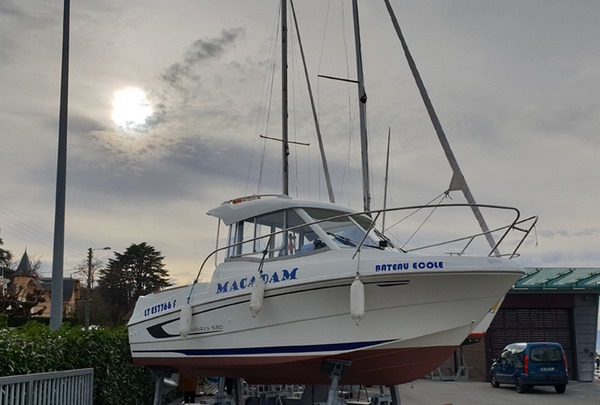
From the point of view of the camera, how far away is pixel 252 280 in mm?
8953

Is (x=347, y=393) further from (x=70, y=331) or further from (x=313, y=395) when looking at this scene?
(x=70, y=331)

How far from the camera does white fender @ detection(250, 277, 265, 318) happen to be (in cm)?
841

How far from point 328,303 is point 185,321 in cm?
259

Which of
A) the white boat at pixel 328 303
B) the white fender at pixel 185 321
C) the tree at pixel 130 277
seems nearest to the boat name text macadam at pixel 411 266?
the white boat at pixel 328 303

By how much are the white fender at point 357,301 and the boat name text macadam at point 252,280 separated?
3.36ft

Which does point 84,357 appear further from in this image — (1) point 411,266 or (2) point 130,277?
(2) point 130,277

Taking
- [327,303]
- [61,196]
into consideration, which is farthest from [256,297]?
[61,196]

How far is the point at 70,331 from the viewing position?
10.5 metres

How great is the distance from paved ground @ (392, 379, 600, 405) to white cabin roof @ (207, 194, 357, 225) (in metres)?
8.10

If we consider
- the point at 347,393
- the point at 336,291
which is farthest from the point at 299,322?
the point at 347,393

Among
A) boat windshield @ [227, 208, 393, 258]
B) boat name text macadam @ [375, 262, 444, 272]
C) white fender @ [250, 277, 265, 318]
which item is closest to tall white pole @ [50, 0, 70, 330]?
boat windshield @ [227, 208, 393, 258]

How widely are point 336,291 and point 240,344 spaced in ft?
5.93

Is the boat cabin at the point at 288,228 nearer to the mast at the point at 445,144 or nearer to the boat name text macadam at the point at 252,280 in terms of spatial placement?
the boat name text macadam at the point at 252,280

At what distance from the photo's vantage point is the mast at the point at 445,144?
35.1 ft
